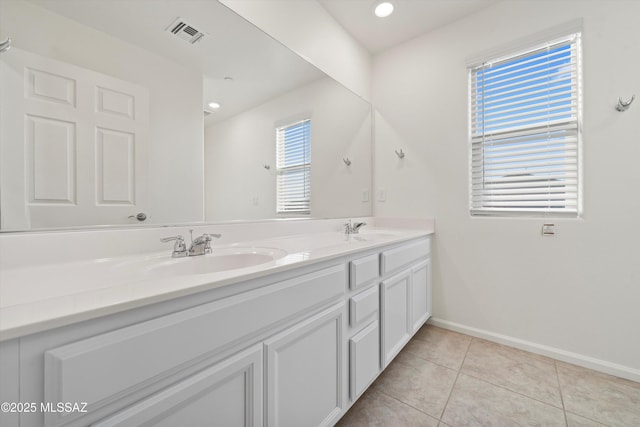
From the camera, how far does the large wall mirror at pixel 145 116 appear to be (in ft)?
2.52

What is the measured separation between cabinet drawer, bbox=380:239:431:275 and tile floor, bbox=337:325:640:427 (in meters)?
0.62

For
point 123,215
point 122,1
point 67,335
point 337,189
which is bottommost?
point 67,335

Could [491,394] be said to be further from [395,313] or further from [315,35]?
[315,35]

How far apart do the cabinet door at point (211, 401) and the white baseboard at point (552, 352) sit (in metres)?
1.76

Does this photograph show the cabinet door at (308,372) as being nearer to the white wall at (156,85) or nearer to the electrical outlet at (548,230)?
the white wall at (156,85)

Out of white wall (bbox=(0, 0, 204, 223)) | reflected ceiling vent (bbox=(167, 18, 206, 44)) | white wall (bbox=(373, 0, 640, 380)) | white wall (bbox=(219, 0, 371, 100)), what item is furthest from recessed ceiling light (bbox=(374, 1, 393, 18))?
white wall (bbox=(0, 0, 204, 223))

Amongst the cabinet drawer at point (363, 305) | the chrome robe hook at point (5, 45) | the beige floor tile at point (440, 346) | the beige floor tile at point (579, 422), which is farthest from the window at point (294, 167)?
the beige floor tile at point (579, 422)

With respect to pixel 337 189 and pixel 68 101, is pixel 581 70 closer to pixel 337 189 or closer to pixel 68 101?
pixel 337 189

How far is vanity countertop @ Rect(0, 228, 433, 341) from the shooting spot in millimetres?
412

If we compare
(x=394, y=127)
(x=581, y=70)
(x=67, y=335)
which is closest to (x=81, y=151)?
(x=67, y=335)

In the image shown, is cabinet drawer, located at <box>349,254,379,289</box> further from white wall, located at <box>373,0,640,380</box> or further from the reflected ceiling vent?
the reflected ceiling vent

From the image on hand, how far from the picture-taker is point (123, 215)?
37.6 inches

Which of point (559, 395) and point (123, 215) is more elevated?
point (123, 215)

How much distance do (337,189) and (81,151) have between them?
1528 millimetres
